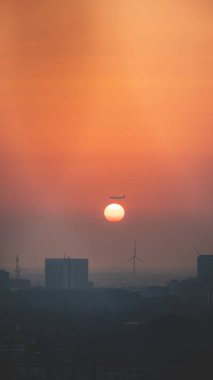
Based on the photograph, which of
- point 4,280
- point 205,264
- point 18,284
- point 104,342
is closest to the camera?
point 104,342

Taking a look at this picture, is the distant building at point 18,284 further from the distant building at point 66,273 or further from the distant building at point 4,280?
the distant building at point 4,280

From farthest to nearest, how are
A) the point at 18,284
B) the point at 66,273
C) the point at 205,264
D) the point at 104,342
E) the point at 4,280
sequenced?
the point at 66,273
the point at 18,284
the point at 205,264
the point at 4,280
the point at 104,342

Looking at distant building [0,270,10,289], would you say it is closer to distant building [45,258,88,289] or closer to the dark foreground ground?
distant building [45,258,88,289]

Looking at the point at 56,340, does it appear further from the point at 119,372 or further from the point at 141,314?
the point at 141,314

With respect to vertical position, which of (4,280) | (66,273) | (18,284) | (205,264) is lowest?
(4,280)

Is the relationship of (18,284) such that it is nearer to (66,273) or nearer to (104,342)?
(66,273)

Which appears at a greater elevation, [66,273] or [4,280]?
[66,273]

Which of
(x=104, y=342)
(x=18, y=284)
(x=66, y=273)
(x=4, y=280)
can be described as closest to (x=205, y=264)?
(x=4, y=280)

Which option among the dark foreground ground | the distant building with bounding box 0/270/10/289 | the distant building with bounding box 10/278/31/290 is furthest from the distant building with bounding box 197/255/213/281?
the dark foreground ground

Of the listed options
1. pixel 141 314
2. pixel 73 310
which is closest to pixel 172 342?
pixel 141 314
